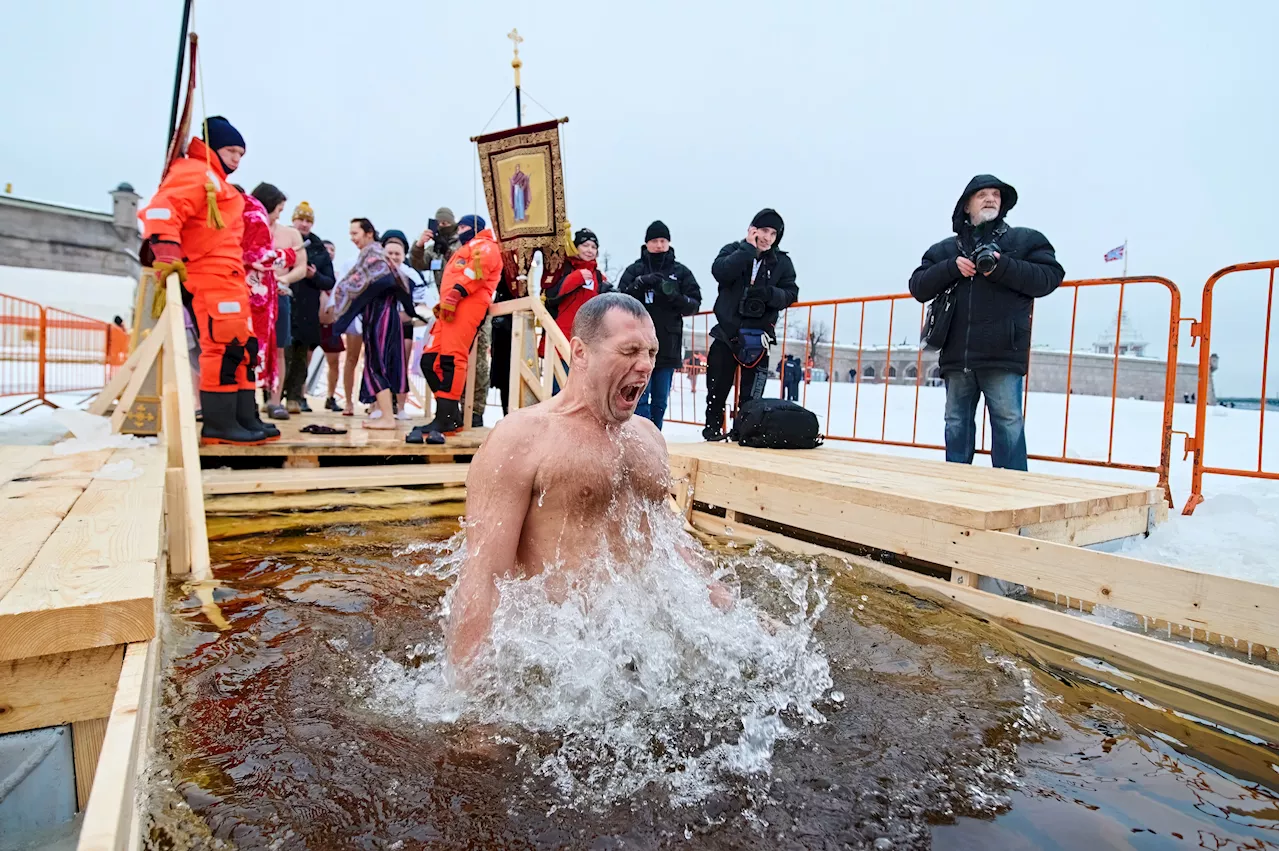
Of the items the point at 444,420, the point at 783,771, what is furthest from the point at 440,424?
the point at 783,771

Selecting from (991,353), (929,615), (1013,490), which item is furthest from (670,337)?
(929,615)

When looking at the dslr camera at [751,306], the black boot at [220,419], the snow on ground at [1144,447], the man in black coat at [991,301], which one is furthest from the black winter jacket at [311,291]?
the man in black coat at [991,301]

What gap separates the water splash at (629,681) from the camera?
185 cm

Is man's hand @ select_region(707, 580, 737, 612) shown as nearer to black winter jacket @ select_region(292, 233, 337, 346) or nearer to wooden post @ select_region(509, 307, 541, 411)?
wooden post @ select_region(509, 307, 541, 411)

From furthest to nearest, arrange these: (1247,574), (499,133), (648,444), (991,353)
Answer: (499,133) → (991,353) → (1247,574) → (648,444)

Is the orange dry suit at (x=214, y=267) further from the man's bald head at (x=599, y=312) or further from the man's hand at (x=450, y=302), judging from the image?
the man's bald head at (x=599, y=312)

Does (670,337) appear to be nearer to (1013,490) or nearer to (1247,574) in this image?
(1013,490)

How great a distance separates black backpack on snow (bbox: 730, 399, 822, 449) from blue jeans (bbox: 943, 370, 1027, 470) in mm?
1188

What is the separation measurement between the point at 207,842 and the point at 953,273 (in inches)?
201

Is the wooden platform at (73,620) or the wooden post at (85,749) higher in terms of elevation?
the wooden platform at (73,620)

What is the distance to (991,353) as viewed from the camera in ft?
15.6

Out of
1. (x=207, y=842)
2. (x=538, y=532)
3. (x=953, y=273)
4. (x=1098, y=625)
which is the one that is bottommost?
(x=207, y=842)

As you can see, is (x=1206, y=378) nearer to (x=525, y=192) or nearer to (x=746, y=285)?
(x=746, y=285)

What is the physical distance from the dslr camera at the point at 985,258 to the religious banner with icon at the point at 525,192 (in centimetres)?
364
